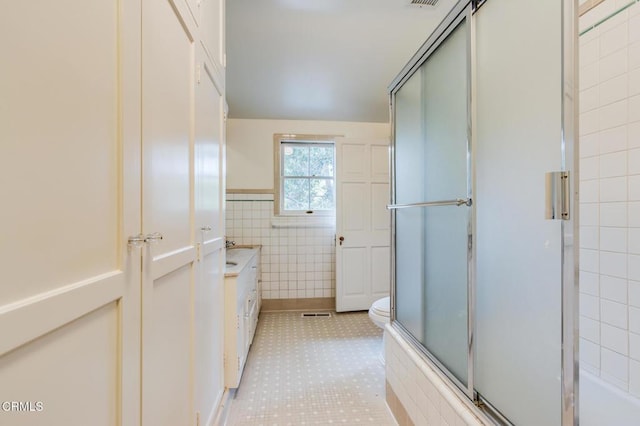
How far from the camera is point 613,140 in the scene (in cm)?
127

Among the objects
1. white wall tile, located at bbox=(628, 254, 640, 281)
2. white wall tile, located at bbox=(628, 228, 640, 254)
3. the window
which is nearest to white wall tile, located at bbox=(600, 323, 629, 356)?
white wall tile, located at bbox=(628, 254, 640, 281)

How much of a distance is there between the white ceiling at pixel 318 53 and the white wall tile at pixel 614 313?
1989 millimetres

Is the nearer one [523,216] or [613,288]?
[523,216]

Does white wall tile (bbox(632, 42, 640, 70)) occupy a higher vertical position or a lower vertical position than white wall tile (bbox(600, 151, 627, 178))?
higher

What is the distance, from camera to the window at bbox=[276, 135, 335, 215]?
11.5 ft

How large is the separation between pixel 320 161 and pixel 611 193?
268 centimetres

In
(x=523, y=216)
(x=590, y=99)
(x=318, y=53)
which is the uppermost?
(x=318, y=53)

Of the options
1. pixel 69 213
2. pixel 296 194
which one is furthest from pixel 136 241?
pixel 296 194

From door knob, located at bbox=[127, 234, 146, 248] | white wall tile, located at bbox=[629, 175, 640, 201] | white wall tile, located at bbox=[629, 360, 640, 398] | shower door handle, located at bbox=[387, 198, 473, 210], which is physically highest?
white wall tile, located at bbox=[629, 175, 640, 201]

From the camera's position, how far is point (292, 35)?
222 cm

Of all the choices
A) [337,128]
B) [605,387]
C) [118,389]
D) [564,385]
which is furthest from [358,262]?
[118,389]

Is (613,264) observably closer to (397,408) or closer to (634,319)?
(634,319)

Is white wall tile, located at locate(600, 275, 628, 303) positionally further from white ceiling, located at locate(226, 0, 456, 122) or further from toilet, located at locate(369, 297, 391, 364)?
white ceiling, located at locate(226, 0, 456, 122)

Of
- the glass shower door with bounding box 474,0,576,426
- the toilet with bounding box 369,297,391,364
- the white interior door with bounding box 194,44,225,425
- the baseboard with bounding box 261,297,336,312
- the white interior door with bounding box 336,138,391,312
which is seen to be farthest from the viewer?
the baseboard with bounding box 261,297,336,312
